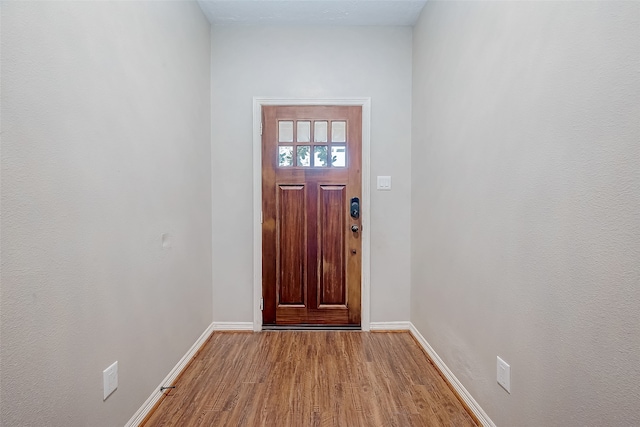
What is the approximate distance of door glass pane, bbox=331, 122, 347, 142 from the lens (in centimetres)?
267

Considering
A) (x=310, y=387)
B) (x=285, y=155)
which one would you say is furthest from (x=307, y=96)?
(x=310, y=387)

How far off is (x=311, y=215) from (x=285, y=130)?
77 centimetres

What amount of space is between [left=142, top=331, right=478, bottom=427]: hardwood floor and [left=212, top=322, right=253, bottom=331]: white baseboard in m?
0.16

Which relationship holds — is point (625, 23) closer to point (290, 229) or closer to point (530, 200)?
point (530, 200)

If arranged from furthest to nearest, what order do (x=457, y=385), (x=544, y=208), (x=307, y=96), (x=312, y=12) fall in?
1. (x=307, y=96)
2. (x=312, y=12)
3. (x=457, y=385)
4. (x=544, y=208)

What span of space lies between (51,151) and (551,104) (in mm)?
1718

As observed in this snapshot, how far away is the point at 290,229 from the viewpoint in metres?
2.68

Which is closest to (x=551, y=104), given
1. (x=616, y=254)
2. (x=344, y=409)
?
(x=616, y=254)

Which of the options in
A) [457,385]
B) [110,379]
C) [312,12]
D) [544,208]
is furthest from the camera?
[312,12]

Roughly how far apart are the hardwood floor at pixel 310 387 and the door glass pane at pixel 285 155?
1458mm

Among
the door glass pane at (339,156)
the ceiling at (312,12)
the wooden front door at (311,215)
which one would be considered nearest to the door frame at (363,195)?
the wooden front door at (311,215)

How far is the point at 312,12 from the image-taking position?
244 cm

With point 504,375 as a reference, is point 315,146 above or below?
above

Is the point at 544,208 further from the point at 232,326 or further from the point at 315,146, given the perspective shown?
the point at 232,326
